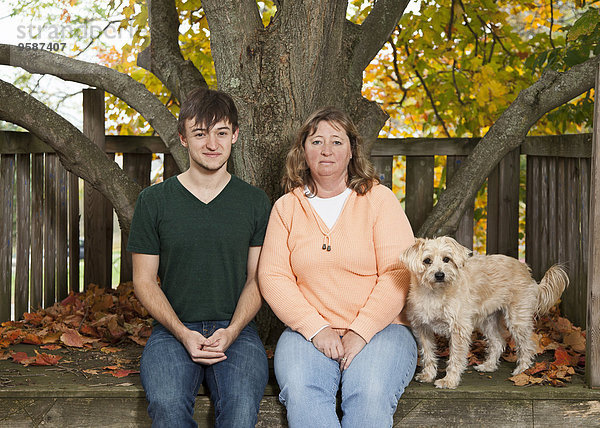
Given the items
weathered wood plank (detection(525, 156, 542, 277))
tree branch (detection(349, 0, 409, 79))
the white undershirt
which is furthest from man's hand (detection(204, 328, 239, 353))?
weathered wood plank (detection(525, 156, 542, 277))

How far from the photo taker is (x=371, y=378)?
296cm

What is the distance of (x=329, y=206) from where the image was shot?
3.49m

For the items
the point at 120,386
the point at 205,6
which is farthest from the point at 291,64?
the point at 120,386

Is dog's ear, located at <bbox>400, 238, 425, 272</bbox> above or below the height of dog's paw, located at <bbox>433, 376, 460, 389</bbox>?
above

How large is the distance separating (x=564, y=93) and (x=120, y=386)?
316cm

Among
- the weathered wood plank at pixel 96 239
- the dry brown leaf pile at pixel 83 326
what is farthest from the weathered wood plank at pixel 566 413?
the weathered wood plank at pixel 96 239

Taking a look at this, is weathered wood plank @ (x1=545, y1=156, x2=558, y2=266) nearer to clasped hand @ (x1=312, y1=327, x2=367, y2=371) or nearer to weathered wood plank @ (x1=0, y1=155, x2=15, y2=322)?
clasped hand @ (x1=312, y1=327, x2=367, y2=371)

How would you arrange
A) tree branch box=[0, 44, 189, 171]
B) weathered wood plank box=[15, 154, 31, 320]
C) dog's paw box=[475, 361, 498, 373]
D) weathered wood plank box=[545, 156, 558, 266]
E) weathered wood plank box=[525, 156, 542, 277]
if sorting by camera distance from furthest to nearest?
weathered wood plank box=[525, 156, 542, 277] < weathered wood plank box=[15, 154, 31, 320] < weathered wood plank box=[545, 156, 558, 266] < tree branch box=[0, 44, 189, 171] < dog's paw box=[475, 361, 498, 373]

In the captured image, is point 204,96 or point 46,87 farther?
point 46,87

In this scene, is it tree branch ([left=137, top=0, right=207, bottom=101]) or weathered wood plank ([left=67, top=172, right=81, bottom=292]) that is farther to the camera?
weathered wood plank ([left=67, top=172, right=81, bottom=292])

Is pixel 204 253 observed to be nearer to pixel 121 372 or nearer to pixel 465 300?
pixel 121 372

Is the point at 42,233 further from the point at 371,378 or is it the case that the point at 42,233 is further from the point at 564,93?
the point at 564,93

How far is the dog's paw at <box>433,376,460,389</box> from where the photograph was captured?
3.27 meters

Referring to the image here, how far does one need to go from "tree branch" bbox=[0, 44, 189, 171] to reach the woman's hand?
5.69ft
